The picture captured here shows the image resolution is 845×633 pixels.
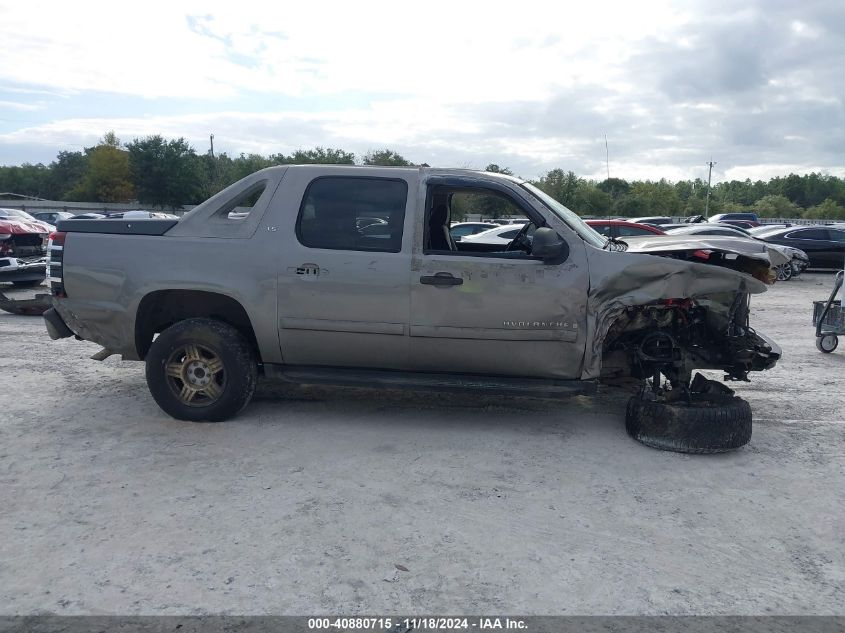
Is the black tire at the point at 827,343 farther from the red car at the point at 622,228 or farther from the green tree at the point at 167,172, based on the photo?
the green tree at the point at 167,172

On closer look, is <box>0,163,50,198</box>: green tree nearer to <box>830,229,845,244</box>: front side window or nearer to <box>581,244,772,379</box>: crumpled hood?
<box>830,229,845,244</box>: front side window

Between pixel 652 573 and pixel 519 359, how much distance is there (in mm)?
2083

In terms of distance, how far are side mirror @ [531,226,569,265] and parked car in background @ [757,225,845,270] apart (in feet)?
56.8

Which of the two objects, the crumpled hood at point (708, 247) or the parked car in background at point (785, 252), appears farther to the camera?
the parked car in background at point (785, 252)

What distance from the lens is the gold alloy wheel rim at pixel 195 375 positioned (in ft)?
17.8

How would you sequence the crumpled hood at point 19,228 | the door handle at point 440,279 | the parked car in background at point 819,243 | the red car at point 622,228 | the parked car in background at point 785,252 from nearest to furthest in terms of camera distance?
the door handle at point 440,279 → the crumpled hood at point 19,228 → the red car at point 622,228 → the parked car in background at point 785,252 → the parked car in background at point 819,243

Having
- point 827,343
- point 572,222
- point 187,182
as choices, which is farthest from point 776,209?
point 572,222

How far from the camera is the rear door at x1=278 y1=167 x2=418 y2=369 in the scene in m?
5.21

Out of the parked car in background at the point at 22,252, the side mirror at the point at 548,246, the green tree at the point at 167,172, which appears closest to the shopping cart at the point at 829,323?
the side mirror at the point at 548,246

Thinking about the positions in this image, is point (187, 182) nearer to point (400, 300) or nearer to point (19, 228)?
point (19, 228)

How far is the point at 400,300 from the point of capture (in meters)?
5.18

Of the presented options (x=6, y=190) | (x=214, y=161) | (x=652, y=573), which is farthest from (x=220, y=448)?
(x=6, y=190)

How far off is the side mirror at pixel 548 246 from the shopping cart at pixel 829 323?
5.21 meters

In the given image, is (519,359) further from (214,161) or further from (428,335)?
(214,161)
